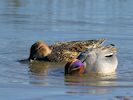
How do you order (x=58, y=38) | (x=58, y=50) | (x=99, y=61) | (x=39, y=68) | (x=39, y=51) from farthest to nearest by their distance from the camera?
(x=58, y=38) → (x=39, y=51) → (x=58, y=50) → (x=39, y=68) → (x=99, y=61)

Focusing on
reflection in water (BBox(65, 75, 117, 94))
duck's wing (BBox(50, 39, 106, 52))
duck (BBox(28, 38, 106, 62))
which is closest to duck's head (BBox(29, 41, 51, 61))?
duck (BBox(28, 38, 106, 62))

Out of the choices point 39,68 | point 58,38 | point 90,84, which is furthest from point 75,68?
point 58,38

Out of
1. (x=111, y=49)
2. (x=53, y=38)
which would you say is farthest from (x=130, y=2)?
(x=111, y=49)

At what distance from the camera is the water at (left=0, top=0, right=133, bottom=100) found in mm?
10562

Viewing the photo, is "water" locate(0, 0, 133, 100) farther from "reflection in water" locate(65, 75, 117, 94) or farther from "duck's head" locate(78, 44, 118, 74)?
"duck's head" locate(78, 44, 118, 74)

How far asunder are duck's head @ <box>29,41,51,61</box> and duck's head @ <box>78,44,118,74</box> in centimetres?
200

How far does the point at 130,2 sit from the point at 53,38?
11370mm

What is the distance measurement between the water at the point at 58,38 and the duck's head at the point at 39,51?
0.91 feet

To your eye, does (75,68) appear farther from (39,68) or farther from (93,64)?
(39,68)

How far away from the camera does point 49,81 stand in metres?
11.7

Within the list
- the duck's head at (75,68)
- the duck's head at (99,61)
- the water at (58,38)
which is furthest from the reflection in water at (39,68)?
the duck's head at (99,61)

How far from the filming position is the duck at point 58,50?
48.4ft

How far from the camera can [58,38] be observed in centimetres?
1714

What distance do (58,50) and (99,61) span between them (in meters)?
2.34
